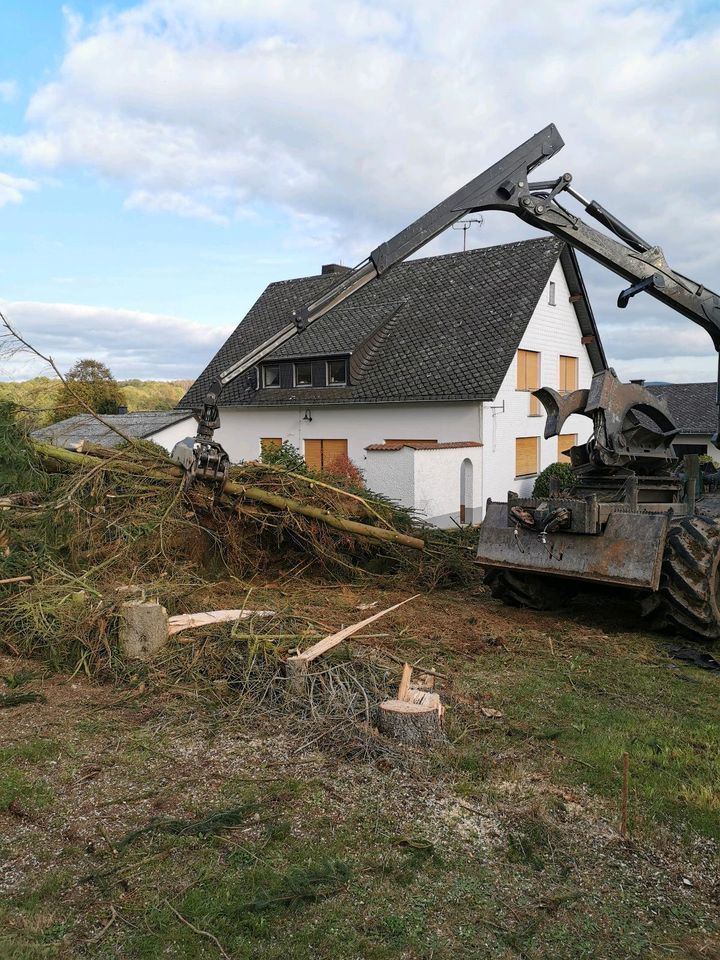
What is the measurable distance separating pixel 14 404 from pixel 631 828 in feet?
26.0

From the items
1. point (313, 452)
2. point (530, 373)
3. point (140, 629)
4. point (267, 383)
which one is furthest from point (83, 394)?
point (140, 629)

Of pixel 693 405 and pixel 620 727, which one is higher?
pixel 693 405

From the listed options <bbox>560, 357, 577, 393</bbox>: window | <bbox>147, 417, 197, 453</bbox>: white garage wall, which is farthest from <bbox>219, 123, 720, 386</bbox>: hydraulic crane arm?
<bbox>147, 417, 197, 453</bbox>: white garage wall

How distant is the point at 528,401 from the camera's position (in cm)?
1928

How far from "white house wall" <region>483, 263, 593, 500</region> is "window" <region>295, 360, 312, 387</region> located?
529 centimetres

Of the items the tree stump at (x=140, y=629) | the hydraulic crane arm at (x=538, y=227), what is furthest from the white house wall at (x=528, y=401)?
the tree stump at (x=140, y=629)

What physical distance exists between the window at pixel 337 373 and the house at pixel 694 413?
13724 mm

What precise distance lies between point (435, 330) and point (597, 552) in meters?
13.0

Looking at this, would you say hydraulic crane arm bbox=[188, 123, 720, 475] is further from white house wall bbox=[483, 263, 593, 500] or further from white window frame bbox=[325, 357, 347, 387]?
white window frame bbox=[325, 357, 347, 387]

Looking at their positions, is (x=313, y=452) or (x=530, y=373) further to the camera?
(x=313, y=452)

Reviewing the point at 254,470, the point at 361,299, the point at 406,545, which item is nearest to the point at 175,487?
the point at 254,470

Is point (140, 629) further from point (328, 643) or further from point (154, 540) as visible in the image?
point (154, 540)

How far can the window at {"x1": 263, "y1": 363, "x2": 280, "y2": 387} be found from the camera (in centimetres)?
2116

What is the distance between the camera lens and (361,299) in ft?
72.7
